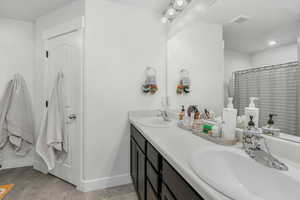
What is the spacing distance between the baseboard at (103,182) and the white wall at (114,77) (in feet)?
0.04

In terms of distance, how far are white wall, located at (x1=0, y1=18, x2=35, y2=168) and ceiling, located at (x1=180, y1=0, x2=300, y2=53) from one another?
112 inches

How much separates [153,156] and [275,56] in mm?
983

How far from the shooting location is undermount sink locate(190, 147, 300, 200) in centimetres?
52

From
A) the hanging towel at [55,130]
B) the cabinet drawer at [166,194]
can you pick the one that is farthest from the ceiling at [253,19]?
the hanging towel at [55,130]

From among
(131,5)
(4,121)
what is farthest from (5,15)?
(131,5)

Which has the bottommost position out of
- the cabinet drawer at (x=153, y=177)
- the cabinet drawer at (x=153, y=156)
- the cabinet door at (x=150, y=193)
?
the cabinet door at (x=150, y=193)

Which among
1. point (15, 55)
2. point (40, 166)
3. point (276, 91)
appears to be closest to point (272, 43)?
point (276, 91)

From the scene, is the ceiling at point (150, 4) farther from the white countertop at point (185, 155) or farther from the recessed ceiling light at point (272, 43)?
the white countertop at point (185, 155)

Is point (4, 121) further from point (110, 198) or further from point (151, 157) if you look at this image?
point (151, 157)

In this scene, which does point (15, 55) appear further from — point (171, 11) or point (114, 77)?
point (171, 11)

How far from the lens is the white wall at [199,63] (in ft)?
4.35

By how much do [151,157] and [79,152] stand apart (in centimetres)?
119

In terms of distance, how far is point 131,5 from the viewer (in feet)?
6.50

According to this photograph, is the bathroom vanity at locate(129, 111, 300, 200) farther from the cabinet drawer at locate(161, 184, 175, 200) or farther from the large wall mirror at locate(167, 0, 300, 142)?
the large wall mirror at locate(167, 0, 300, 142)
